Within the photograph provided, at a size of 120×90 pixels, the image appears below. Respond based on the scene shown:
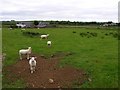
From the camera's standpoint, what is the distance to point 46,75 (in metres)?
23.7

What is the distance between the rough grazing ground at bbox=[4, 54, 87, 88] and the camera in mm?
21609

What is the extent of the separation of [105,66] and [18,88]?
9.28 m

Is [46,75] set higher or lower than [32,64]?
lower

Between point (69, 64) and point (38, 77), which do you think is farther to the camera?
point (69, 64)

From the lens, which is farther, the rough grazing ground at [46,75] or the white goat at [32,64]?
the white goat at [32,64]

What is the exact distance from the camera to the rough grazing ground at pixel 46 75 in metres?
21.6

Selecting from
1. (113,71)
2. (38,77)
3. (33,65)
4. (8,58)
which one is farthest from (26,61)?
(113,71)

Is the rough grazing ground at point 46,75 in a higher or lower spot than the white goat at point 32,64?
lower

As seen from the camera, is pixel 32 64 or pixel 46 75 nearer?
pixel 46 75

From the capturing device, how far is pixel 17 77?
23500 mm

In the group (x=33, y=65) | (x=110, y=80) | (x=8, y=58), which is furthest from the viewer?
(x=8, y=58)

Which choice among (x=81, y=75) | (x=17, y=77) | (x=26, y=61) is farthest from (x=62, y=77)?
(x=26, y=61)

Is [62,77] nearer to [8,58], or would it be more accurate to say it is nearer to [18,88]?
[18,88]

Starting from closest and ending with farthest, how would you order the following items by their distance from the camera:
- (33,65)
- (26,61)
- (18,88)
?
(18,88) → (33,65) → (26,61)
